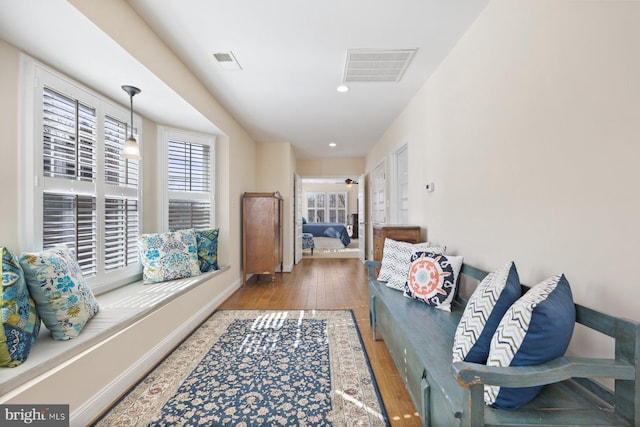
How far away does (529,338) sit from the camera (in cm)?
96

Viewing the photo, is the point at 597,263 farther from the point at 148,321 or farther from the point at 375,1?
the point at 148,321

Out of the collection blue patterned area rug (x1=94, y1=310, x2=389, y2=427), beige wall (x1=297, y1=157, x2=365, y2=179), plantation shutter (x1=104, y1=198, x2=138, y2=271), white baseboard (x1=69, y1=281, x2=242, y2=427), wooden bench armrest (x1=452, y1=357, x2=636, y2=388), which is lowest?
blue patterned area rug (x1=94, y1=310, x2=389, y2=427)

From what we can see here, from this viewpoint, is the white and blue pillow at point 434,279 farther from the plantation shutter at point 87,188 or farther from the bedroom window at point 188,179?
the bedroom window at point 188,179

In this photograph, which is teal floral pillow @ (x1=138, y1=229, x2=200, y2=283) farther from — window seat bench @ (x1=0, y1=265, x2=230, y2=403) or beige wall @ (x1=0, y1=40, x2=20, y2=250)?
beige wall @ (x1=0, y1=40, x2=20, y2=250)

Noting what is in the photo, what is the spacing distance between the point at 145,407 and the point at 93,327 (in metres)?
0.58

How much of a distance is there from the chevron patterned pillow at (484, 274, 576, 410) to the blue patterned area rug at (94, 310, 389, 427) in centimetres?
77

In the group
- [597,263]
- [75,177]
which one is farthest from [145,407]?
[597,263]

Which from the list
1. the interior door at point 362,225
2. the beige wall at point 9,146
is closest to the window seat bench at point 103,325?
the beige wall at point 9,146

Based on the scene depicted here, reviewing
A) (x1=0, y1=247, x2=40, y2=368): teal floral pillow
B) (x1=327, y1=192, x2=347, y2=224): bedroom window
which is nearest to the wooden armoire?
(x1=0, y1=247, x2=40, y2=368): teal floral pillow

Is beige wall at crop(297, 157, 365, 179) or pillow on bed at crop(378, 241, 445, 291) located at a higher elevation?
beige wall at crop(297, 157, 365, 179)

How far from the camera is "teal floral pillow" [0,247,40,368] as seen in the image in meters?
1.27

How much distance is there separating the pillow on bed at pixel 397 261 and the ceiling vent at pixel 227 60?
2.20m

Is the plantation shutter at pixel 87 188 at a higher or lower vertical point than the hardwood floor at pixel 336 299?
higher

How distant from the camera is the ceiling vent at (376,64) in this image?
2449 millimetres
